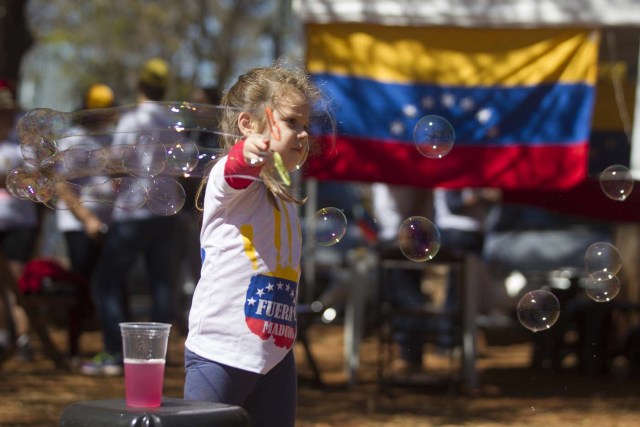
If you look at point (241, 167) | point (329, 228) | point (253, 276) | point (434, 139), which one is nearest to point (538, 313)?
point (434, 139)

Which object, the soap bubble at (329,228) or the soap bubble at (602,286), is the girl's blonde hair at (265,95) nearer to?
the soap bubble at (329,228)

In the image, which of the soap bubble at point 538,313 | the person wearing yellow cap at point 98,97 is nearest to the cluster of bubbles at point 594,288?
the soap bubble at point 538,313

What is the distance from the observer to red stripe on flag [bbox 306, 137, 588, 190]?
709 centimetres

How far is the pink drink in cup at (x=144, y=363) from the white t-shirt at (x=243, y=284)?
0.17 metres

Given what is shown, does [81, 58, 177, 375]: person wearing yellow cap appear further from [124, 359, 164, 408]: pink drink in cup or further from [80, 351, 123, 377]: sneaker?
[124, 359, 164, 408]: pink drink in cup

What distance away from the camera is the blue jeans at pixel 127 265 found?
7613mm

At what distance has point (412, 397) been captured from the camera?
24.4ft

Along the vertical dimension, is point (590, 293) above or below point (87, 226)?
below

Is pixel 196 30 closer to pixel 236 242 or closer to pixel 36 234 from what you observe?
pixel 36 234

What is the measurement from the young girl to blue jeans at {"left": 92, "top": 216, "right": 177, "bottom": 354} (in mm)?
4048

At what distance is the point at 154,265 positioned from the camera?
7895 millimetres

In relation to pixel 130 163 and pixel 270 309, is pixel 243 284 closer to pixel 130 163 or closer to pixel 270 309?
pixel 270 309

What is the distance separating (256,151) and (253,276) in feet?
1.53

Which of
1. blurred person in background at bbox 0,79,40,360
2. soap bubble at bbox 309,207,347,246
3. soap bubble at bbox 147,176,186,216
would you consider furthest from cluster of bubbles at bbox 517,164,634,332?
blurred person in background at bbox 0,79,40,360
